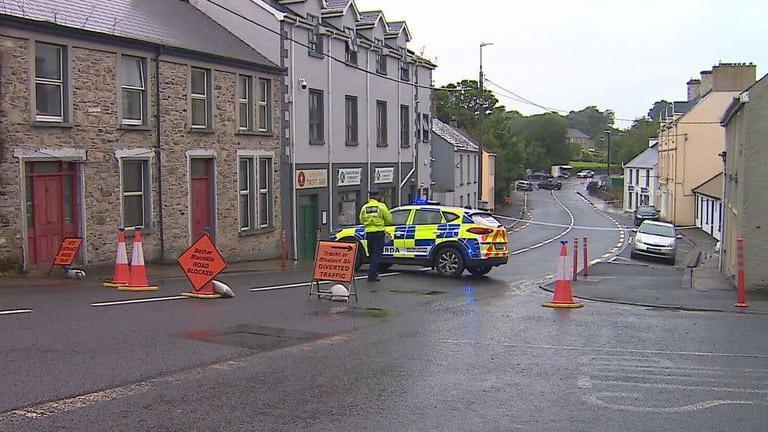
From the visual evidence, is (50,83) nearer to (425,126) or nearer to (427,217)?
(427,217)

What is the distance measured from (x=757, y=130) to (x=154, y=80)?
14534 mm

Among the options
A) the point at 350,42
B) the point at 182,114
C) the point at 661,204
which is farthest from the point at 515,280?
the point at 661,204

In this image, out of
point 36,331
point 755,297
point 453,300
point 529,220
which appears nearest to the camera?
point 36,331

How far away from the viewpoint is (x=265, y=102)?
89.1 ft

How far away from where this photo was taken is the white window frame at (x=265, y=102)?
2688cm

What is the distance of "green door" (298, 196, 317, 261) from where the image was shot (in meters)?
29.6

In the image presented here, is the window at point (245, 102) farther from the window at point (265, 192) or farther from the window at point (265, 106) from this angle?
the window at point (265, 192)

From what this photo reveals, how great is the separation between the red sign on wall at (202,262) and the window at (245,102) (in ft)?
39.6

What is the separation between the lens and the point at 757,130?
18375mm

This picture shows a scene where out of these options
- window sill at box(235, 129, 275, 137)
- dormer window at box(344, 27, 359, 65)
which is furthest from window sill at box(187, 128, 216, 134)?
dormer window at box(344, 27, 359, 65)

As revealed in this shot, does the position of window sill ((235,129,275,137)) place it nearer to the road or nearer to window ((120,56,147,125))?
window ((120,56,147,125))

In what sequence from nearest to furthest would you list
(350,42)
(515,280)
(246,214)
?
(515,280) → (246,214) → (350,42)

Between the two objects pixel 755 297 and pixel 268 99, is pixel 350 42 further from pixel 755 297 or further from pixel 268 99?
pixel 755 297

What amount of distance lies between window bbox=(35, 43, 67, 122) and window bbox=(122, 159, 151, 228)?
236cm
